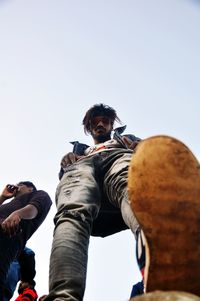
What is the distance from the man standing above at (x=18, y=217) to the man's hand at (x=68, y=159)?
0.42m

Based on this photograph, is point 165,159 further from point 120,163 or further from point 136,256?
point 120,163

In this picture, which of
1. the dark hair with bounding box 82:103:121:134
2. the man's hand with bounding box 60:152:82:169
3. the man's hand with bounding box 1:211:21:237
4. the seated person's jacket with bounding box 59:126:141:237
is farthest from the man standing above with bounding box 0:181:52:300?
the dark hair with bounding box 82:103:121:134

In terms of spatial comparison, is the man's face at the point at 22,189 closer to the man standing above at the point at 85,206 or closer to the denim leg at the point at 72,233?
the man standing above at the point at 85,206

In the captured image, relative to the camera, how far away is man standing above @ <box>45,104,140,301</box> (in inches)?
62.9

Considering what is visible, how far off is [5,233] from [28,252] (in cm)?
66

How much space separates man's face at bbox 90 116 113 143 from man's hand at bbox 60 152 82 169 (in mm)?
457

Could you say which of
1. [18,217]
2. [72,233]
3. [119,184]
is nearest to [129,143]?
[119,184]

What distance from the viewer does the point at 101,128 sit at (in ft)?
12.0

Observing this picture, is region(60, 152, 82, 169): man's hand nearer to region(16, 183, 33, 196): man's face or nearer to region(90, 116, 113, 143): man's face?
region(90, 116, 113, 143): man's face

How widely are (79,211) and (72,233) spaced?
21 cm

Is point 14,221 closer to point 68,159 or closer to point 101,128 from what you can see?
point 68,159

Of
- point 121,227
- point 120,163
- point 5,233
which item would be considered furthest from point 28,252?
point 120,163

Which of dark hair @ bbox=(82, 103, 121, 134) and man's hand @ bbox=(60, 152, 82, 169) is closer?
man's hand @ bbox=(60, 152, 82, 169)

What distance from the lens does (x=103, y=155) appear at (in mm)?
2836
